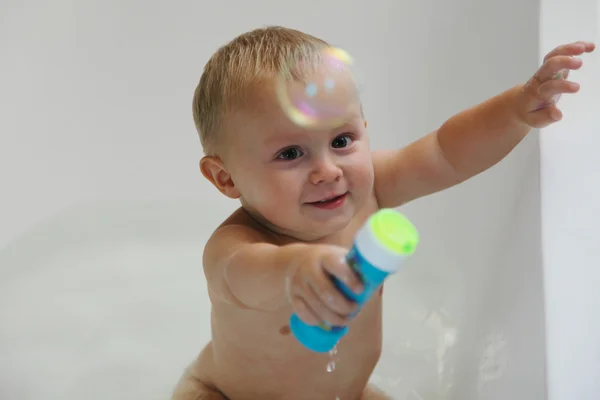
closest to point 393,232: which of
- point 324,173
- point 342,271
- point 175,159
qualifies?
point 342,271

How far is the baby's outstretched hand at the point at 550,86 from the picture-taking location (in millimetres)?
707

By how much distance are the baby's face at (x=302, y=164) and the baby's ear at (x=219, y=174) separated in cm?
3

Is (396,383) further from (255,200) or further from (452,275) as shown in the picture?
(255,200)

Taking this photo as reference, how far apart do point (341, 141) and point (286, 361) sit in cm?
27

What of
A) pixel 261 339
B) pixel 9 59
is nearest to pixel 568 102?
pixel 261 339

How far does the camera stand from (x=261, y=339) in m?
0.80

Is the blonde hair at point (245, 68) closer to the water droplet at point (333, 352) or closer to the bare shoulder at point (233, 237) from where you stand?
the bare shoulder at point (233, 237)

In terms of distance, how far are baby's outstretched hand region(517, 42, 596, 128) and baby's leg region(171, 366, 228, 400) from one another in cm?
48

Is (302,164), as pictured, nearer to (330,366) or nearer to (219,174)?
(219,174)

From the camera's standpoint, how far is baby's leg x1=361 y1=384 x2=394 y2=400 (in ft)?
3.03

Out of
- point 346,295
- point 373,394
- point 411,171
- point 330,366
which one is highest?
point 346,295

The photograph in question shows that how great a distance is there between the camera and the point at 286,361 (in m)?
0.81

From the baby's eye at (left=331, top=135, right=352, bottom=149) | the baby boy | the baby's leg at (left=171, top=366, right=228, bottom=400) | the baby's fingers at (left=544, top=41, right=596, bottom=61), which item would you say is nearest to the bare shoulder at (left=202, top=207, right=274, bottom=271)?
the baby boy

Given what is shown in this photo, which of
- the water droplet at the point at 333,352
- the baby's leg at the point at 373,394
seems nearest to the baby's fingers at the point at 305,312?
the water droplet at the point at 333,352
